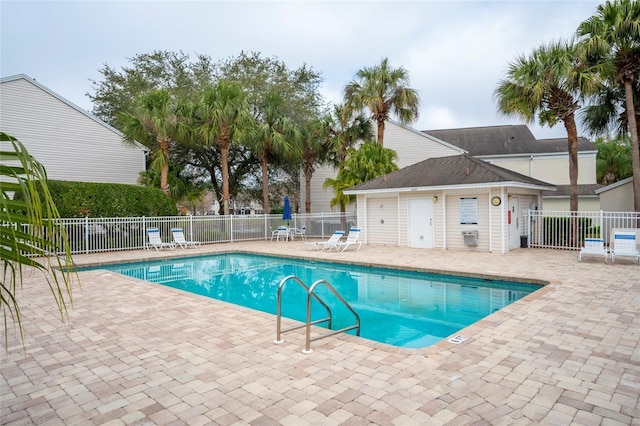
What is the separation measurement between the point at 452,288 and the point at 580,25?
35.8 ft

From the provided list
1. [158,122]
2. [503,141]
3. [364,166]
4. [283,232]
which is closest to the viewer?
[158,122]

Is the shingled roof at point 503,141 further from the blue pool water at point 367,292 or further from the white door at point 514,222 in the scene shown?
the blue pool water at point 367,292

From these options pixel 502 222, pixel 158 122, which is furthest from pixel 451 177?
pixel 158 122

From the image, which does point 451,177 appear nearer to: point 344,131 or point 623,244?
point 623,244

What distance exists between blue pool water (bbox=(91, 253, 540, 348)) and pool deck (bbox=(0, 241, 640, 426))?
1247 mm

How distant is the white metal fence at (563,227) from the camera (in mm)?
13632

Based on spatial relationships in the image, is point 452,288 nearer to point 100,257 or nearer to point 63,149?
point 100,257

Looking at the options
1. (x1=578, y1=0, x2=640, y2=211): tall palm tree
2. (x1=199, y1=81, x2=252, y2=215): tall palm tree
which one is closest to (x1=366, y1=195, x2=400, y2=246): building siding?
(x1=199, y1=81, x2=252, y2=215): tall palm tree

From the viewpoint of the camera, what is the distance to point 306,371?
390cm

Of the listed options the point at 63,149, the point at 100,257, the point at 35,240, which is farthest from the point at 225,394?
the point at 63,149

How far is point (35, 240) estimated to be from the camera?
1.48 meters

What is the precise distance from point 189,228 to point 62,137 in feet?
25.7

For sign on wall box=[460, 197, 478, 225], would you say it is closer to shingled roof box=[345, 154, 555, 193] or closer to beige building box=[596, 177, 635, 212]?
shingled roof box=[345, 154, 555, 193]

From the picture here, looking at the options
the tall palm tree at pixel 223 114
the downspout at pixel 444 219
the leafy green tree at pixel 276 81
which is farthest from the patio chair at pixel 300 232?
the leafy green tree at pixel 276 81
